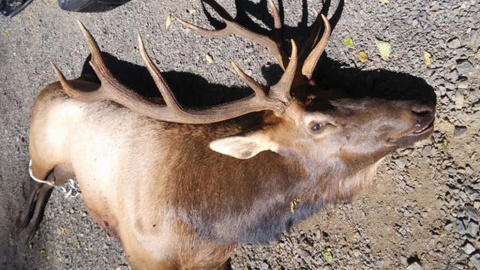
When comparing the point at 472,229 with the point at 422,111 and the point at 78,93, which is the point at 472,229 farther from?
Answer: the point at 78,93

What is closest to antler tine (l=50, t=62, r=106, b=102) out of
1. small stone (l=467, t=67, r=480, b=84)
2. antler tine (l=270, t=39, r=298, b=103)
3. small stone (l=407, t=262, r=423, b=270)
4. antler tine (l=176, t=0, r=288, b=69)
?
antler tine (l=176, t=0, r=288, b=69)

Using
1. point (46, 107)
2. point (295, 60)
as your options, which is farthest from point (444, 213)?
point (46, 107)

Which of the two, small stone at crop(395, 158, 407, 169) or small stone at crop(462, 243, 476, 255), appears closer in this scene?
small stone at crop(462, 243, 476, 255)

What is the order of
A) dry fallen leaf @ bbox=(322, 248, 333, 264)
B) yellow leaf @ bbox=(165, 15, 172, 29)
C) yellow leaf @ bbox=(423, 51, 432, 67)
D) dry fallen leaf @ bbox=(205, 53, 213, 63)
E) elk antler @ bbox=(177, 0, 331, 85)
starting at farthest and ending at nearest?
1. yellow leaf @ bbox=(165, 15, 172, 29)
2. dry fallen leaf @ bbox=(205, 53, 213, 63)
3. dry fallen leaf @ bbox=(322, 248, 333, 264)
4. yellow leaf @ bbox=(423, 51, 432, 67)
5. elk antler @ bbox=(177, 0, 331, 85)

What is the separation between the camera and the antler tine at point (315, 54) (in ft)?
13.6

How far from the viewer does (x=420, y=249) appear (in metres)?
4.42

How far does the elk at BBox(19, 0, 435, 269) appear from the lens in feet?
13.3

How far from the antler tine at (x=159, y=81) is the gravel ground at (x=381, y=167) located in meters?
1.45

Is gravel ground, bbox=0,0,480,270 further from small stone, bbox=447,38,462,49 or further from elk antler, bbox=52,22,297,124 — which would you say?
elk antler, bbox=52,22,297,124

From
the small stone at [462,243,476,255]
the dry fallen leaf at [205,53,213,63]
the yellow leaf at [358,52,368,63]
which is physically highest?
the yellow leaf at [358,52,368,63]

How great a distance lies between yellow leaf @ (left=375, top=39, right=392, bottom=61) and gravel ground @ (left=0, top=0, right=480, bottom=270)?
4 centimetres

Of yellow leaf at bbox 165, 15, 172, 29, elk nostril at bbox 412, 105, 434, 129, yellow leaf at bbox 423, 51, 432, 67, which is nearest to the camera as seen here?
elk nostril at bbox 412, 105, 434, 129

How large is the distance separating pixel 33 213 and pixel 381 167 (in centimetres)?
401

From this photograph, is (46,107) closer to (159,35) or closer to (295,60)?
(159,35)
